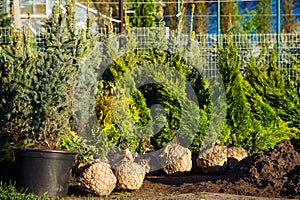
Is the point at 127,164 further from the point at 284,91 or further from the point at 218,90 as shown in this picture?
the point at 284,91

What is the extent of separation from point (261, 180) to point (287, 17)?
19861mm

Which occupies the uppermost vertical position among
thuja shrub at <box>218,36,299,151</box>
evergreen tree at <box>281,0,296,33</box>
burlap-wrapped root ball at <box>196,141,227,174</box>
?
evergreen tree at <box>281,0,296,33</box>

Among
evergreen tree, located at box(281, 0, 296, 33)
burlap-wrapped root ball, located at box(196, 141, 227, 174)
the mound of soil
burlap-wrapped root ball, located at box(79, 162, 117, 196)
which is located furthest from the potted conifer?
evergreen tree, located at box(281, 0, 296, 33)

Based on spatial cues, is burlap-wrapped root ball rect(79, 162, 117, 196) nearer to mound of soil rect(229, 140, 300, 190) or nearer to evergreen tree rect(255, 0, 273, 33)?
mound of soil rect(229, 140, 300, 190)

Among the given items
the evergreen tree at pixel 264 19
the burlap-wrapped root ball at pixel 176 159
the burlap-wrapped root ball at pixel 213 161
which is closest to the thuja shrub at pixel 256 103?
the burlap-wrapped root ball at pixel 213 161

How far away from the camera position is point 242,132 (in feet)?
34.2

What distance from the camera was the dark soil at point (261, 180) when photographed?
25.1 feet

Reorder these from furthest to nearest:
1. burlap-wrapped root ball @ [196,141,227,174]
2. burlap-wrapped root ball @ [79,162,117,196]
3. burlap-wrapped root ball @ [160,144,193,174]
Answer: burlap-wrapped root ball @ [196,141,227,174]
burlap-wrapped root ball @ [160,144,193,174]
burlap-wrapped root ball @ [79,162,117,196]

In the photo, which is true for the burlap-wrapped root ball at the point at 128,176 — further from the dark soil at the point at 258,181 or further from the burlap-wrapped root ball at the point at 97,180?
the burlap-wrapped root ball at the point at 97,180

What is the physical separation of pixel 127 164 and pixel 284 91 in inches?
168

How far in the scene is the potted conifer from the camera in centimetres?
759

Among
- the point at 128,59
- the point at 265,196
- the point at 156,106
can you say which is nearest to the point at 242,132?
the point at 156,106

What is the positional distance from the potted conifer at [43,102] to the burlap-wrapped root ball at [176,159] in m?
1.93

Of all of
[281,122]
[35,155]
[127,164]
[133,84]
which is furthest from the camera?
[281,122]
